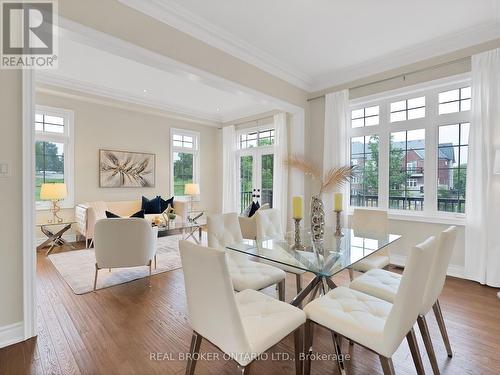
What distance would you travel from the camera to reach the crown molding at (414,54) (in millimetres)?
3070

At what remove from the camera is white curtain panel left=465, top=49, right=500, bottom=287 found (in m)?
3.00

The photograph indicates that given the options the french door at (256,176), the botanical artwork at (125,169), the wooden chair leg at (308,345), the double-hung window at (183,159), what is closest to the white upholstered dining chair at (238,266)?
the wooden chair leg at (308,345)

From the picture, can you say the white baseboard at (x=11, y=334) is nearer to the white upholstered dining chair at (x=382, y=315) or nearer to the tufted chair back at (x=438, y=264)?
the white upholstered dining chair at (x=382, y=315)

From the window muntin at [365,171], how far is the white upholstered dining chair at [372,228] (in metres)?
1.21

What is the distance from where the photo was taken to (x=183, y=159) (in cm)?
690

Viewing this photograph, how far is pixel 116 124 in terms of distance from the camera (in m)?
5.63

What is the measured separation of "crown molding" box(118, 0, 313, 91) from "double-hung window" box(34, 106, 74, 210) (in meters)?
3.48

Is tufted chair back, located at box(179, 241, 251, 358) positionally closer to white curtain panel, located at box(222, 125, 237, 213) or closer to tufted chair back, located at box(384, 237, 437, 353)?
tufted chair back, located at box(384, 237, 437, 353)

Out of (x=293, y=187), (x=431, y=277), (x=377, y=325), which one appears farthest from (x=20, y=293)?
(x=293, y=187)

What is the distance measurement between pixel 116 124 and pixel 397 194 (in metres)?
5.60

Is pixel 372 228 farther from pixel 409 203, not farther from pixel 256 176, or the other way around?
pixel 256 176

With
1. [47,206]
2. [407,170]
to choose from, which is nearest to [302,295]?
[407,170]

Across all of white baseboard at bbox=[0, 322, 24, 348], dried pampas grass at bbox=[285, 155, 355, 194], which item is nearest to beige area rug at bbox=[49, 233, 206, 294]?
white baseboard at bbox=[0, 322, 24, 348]

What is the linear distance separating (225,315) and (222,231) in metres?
1.36
